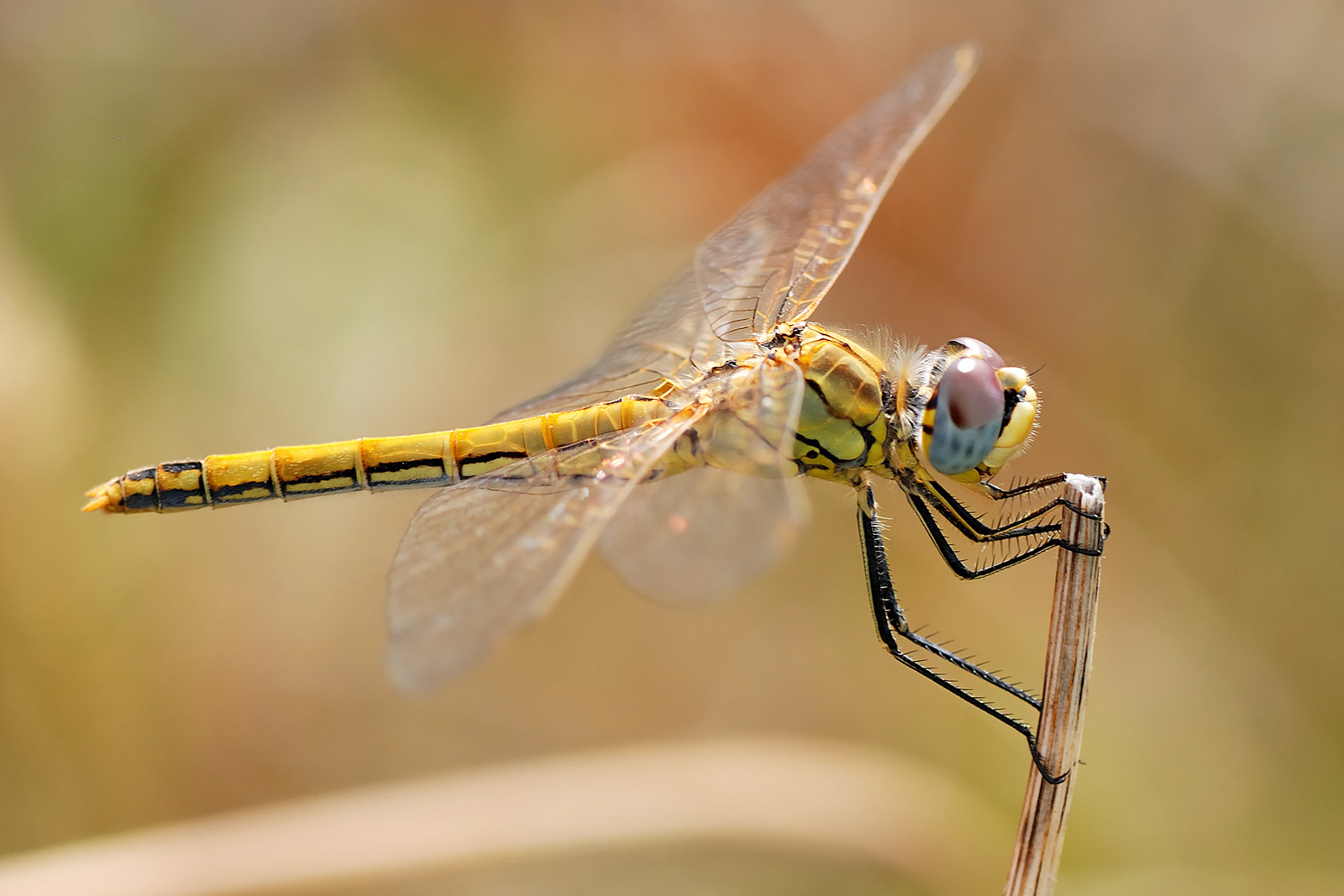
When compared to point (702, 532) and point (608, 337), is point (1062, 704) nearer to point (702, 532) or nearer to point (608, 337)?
point (702, 532)

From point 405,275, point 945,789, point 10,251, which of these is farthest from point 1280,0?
point 10,251

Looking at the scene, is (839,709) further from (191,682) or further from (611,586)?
(191,682)

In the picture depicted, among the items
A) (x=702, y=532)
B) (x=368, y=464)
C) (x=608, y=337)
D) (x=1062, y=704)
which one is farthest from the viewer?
(x=608, y=337)

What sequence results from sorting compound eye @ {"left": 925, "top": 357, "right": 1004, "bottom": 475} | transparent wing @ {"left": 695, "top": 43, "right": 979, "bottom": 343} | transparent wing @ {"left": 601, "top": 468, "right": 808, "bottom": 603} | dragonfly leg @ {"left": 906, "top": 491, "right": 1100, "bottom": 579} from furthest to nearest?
transparent wing @ {"left": 695, "top": 43, "right": 979, "bottom": 343} < compound eye @ {"left": 925, "top": 357, "right": 1004, "bottom": 475} < dragonfly leg @ {"left": 906, "top": 491, "right": 1100, "bottom": 579} < transparent wing @ {"left": 601, "top": 468, "right": 808, "bottom": 603}

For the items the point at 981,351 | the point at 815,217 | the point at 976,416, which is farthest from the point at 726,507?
the point at 815,217

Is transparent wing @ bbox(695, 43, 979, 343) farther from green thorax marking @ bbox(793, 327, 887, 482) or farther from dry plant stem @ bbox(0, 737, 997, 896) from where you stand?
dry plant stem @ bbox(0, 737, 997, 896)

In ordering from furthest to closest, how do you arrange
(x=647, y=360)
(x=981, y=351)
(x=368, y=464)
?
(x=647, y=360) → (x=368, y=464) → (x=981, y=351)

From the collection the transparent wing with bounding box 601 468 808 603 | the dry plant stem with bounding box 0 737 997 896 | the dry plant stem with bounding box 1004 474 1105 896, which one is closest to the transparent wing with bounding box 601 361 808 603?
the transparent wing with bounding box 601 468 808 603
